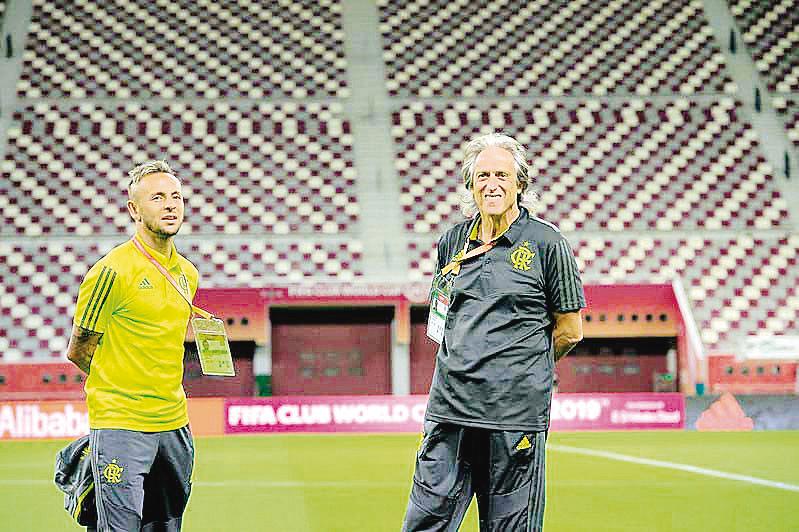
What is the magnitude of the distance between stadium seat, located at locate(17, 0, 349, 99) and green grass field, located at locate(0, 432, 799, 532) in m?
12.0

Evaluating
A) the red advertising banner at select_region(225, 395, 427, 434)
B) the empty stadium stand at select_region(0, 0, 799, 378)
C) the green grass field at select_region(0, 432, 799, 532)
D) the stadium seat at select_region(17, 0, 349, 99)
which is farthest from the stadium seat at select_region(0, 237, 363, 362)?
the green grass field at select_region(0, 432, 799, 532)

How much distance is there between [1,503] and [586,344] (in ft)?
50.0

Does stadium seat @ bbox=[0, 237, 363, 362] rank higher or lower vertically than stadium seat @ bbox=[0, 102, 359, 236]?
lower

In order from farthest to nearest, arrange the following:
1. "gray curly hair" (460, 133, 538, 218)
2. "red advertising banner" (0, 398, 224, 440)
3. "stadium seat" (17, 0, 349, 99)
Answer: "stadium seat" (17, 0, 349, 99) < "red advertising banner" (0, 398, 224, 440) < "gray curly hair" (460, 133, 538, 218)

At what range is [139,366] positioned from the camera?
4.66 m

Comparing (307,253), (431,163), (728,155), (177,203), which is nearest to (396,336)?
(307,253)

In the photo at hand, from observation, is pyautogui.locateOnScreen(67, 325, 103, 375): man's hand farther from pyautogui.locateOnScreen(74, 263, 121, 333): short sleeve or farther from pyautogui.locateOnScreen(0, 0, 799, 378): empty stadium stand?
pyautogui.locateOnScreen(0, 0, 799, 378): empty stadium stand

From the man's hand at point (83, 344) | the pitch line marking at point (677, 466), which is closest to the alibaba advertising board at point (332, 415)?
the pitch line marking at point (677, 466)

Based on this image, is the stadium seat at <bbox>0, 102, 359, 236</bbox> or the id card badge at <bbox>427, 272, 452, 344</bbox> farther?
the stadium seat at <bbox>0, 102, 359, 236</bbox>

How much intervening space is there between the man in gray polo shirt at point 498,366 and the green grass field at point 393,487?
416 centimetres

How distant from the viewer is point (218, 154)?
2509 centimetres

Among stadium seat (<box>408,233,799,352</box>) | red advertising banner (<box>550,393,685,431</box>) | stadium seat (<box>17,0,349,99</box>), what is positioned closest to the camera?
red advertising banner (<box>550,393,685,431</box>)

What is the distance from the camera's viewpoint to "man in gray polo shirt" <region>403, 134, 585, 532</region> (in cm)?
408

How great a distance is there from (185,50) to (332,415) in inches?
493
